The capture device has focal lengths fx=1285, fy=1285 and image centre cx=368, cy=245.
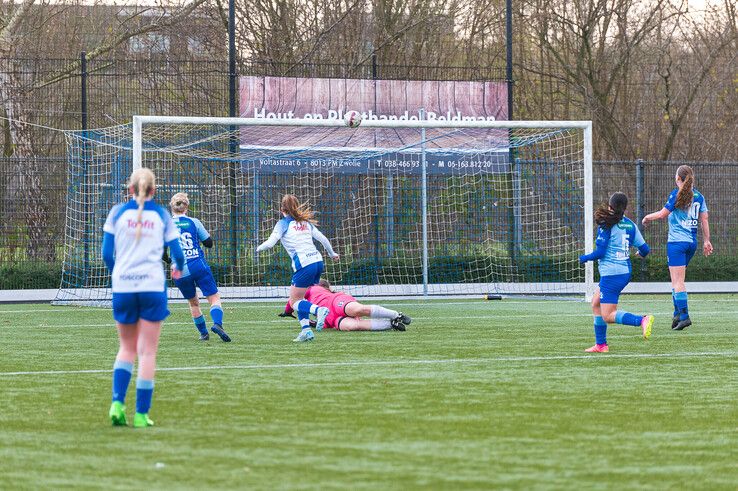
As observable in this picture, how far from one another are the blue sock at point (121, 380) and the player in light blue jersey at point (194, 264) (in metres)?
5.46

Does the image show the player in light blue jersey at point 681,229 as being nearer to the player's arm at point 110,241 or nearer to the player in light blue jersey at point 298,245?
the player in light blue jersey at point 298,245

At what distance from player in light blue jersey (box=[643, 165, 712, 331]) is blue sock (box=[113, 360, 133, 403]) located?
8875mm

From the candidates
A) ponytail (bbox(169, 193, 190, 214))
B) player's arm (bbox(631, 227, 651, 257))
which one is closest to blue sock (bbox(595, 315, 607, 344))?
player's arm (bbox(631, 227, 651, 257))

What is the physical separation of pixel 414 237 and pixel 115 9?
1005cm

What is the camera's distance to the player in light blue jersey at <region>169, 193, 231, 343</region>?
13422 mm

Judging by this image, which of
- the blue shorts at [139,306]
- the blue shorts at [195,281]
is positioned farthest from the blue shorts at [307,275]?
the blue shorts at [139,306]

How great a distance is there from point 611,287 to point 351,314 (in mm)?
3637

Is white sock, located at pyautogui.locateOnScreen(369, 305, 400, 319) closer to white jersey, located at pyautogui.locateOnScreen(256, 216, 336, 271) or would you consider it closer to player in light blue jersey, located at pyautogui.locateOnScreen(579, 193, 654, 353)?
white jersey, located at pyautogui.locateOnScreen(256, 216, 336, 271)

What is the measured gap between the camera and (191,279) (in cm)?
1366

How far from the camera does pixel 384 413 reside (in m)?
8.34

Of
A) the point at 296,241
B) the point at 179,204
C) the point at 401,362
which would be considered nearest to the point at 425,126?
the point at 296,241

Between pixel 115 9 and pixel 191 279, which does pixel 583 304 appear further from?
pixel 115 9

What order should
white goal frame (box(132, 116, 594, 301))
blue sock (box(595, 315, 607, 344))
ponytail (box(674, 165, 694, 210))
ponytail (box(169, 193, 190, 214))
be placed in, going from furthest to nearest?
white goal frame (box(132, 116, 594, 301)) < ponytail (box(674, 165, 694, 210)) < ponytail (box(169, 193, 190, 214)) < blue sock (box(595, 315, 607, 344))

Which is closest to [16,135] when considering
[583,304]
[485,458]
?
[583,304]
